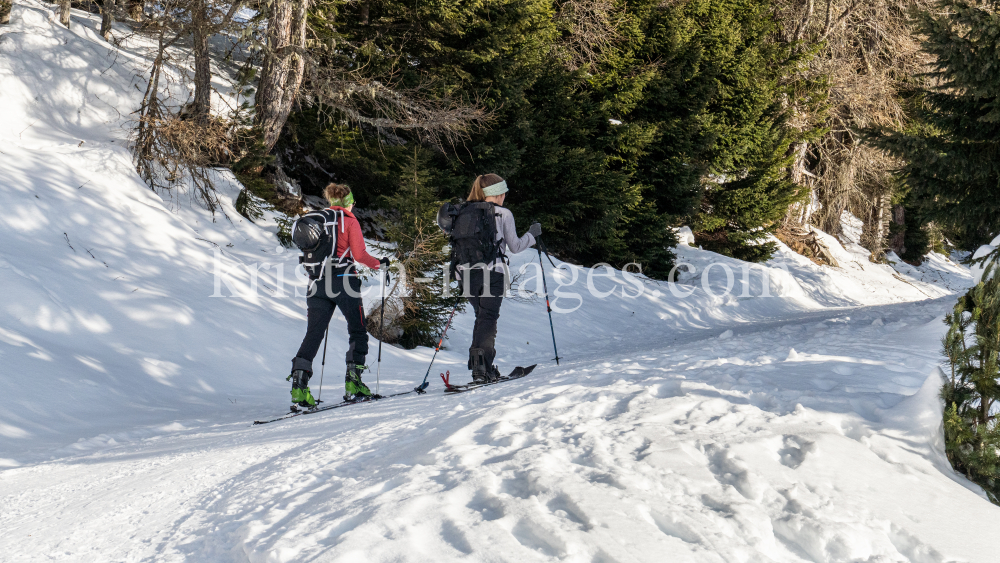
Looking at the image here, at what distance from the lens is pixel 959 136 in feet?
33.3

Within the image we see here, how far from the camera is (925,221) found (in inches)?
421

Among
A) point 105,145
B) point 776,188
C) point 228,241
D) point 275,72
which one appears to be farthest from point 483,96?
point 776,188

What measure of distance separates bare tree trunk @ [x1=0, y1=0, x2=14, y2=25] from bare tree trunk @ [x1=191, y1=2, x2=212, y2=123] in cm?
398

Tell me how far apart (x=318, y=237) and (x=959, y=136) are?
9.78 m

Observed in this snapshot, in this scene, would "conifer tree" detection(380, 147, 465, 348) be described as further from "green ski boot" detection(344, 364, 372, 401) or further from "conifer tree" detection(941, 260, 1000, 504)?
"conifer tree" detection(941, 260, 1000, 504)

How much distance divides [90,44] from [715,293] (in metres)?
15.4

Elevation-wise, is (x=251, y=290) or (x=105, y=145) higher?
(x=105, y=145)

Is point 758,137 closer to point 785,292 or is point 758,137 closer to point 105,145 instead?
point 785,292

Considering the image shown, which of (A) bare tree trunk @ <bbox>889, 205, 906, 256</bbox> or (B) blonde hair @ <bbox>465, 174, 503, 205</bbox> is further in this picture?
(A) bare tree trunk @ <bbox>889, 205, 906, 256</bbox>

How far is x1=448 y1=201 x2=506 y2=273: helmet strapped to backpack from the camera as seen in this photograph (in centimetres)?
626

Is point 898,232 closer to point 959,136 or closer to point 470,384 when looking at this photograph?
point 959,136

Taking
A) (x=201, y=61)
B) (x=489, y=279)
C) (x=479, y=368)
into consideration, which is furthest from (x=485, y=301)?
(x=201, y=61)

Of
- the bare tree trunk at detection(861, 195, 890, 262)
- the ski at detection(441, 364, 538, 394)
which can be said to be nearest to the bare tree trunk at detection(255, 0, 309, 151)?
the ski at detection(441, 364, 538, 394)

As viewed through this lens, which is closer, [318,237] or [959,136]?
[318,237]
